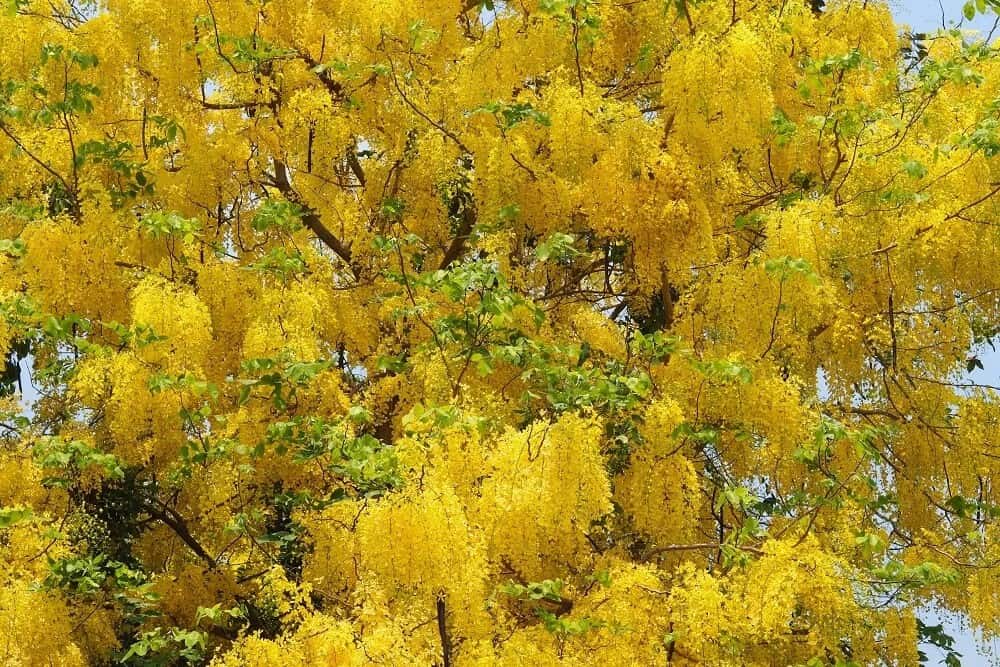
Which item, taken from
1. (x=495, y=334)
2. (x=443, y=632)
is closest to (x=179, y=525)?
(x=495, y=334)

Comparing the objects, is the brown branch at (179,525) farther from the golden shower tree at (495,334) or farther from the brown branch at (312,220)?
the brown branch at (312,220)

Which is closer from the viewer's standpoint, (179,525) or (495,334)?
(495,334)

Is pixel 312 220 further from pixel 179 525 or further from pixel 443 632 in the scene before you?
pixel 443 632

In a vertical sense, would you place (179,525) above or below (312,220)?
below

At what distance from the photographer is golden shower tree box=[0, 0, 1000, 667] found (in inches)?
193

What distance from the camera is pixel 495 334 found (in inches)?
211

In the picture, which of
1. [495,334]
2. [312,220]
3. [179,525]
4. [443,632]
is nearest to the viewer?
[443,632]

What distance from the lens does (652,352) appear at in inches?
206

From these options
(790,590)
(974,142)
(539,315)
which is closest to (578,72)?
(539,315)

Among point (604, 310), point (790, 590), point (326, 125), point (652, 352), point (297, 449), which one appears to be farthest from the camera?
point (604, 310)

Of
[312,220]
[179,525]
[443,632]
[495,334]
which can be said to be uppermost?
[312,220]

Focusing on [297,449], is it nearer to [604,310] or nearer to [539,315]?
[539,315]

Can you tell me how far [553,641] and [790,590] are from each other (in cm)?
81

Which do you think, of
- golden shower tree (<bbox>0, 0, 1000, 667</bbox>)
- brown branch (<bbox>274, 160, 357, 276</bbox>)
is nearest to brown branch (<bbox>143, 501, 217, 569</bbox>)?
golden shower tree (<bbox>0, 0, 1000, 667</bbox>)
